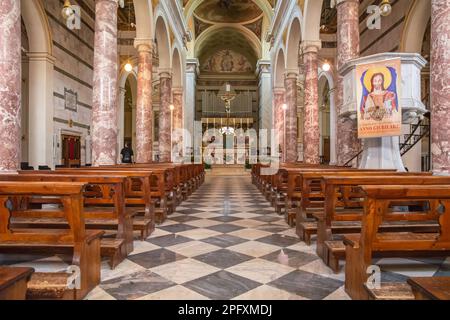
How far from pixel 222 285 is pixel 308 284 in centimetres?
66

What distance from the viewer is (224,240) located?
3850 millimetres

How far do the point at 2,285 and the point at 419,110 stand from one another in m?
5.62

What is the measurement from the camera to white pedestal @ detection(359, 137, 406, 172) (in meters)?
5.26

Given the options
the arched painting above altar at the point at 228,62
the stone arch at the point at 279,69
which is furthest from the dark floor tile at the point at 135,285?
the arched painting above altar at the point at 228,62

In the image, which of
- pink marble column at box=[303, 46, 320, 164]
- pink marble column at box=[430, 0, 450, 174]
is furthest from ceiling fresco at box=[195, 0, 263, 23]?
pink marble column at box=[430, 0, 450, 174]

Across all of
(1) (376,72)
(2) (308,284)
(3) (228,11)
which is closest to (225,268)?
(2) (308,284)

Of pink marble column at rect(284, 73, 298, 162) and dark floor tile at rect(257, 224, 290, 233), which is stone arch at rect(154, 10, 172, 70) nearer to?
pink marble column at rect(284, 73, 298, 162)

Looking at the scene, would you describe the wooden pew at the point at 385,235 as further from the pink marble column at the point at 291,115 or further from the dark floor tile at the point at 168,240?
the pink marble column at the point at 291,115

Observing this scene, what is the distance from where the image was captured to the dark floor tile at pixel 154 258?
9.72 ft

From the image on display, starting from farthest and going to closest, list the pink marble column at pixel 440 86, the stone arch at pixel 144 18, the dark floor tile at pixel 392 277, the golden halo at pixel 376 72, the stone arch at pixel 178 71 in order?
the stone arch at pixel 178 71, the stone arch at pixel 144 18, the golden halo at pixel 376 72, the pink marble column at pixel 440 86, the dark floor tile at pixel 392 277

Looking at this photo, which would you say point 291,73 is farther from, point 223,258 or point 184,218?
point 223,258

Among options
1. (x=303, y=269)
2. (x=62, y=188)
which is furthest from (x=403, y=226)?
(x=62, y=188)

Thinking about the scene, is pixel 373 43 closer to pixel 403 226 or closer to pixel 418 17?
pixel 418 17

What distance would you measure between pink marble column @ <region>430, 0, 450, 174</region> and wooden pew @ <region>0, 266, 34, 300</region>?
427cm
